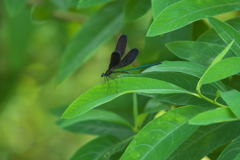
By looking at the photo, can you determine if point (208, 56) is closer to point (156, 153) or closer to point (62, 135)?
point (156, 153)

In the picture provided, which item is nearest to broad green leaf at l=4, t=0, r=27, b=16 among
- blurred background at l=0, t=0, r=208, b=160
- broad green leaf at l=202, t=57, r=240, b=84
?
broad green leaf at l=202, t=57, r=240, b=84

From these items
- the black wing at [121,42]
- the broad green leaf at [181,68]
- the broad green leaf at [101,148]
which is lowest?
the broad green leaf at [101,148]

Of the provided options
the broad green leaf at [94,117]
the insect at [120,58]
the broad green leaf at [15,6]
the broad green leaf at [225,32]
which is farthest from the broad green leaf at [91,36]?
the broad green leaf at [225,32]

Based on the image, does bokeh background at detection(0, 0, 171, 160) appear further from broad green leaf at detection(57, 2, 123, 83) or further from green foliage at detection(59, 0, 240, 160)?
green foliage at detection(59, 0, 240, 160)

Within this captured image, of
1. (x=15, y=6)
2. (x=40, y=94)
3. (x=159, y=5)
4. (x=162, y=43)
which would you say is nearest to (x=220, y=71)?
(x=159, y=5)

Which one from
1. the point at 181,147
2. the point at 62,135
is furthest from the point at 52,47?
the point at 181,147

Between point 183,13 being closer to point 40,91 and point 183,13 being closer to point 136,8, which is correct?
point 136,8

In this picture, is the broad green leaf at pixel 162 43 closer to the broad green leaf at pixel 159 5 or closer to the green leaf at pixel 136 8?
the green leaf at pixel 136 8

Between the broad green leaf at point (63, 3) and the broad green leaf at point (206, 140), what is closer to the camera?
the broad green leaf at point (206, 140)
